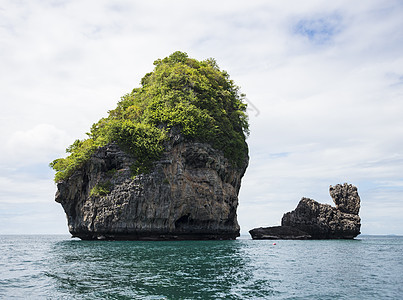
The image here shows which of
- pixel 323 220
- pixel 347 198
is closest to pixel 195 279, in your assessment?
pixel 323 220

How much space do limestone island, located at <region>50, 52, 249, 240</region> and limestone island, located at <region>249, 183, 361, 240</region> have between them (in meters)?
14.8

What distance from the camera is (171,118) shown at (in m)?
47.1

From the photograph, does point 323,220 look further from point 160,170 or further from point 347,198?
point 160,170

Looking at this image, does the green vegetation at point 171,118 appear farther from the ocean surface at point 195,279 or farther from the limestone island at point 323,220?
the ocean surface at point 195,279

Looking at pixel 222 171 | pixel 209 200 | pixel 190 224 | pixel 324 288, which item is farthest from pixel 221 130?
pixel 324 288

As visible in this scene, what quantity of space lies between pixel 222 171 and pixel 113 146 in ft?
52.9

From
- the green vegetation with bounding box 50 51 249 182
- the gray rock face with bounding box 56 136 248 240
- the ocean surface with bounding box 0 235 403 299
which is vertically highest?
the green vegetation with bounding box 50 51 249 182

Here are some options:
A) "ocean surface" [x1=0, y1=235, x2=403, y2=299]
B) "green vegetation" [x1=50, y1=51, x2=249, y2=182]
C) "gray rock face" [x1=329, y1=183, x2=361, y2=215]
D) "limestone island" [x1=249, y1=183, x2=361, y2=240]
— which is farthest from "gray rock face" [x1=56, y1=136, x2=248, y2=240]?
"gray rock face" [x1=329, y1=183, x2=361, y2=215]

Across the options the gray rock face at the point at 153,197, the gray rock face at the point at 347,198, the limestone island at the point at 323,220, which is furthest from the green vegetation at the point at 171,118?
the gray rock face at the point at 347,198

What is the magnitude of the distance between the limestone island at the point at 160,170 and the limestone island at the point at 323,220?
14.8m

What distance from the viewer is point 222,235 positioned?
51.2 meters

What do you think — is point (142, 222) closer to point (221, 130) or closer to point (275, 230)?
point (221, 130)

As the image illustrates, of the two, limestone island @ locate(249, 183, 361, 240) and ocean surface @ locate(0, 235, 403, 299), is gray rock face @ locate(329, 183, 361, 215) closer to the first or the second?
limestone island @ locate(249, 183, 361, 240)

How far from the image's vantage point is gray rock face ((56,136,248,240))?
4369 centimetres
